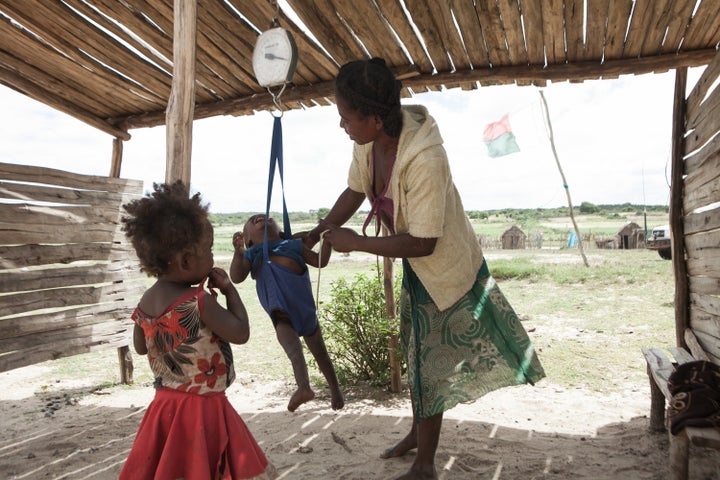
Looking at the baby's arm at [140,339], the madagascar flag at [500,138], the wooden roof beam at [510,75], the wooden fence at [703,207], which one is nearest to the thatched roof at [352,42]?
the wooden roof beam at [510,75]

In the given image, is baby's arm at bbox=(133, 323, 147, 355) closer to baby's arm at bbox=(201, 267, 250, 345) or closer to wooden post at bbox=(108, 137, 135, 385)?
baby's arm at bbox=(201, 267, 250, 345)

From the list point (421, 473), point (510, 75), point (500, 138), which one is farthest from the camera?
point (500, 138)

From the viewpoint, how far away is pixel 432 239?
7.77 ft

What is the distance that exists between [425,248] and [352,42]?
102 inches

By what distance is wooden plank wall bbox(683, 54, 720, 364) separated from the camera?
346 cm

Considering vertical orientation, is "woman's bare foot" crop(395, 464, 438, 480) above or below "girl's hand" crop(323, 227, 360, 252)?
below

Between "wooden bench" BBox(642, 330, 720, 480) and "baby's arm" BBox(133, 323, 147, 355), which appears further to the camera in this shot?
"wooden bench" BBox(642, 330, 720, 480)

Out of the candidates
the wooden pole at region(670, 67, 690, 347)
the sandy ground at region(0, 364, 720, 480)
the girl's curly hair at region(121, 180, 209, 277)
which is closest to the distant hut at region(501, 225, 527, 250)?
the sandy ground at region(0, 364, 720, 480)

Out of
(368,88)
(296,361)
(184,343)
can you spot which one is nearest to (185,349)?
(184,343)

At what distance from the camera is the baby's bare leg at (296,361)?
2455 mm

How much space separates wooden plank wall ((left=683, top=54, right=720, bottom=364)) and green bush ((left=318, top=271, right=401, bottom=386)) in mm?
2505

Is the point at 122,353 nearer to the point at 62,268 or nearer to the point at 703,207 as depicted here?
the point at 62,268

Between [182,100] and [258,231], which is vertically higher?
[182,100]

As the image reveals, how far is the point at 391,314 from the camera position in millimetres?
5105
